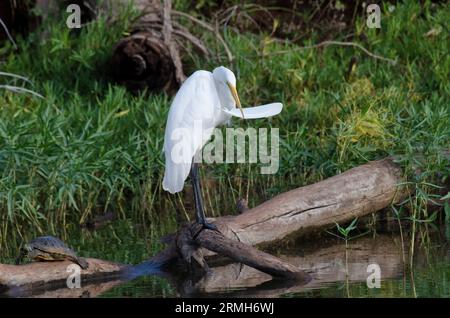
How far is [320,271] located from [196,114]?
4.84 feet

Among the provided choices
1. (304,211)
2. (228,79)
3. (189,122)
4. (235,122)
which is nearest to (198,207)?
(189,122)

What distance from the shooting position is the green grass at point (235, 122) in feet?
28.5

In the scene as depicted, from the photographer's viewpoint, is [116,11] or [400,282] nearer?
[400,282]

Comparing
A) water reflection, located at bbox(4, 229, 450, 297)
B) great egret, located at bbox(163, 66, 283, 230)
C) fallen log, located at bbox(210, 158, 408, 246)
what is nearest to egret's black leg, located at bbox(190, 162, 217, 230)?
great egret, located at bbox(163, 66, 283, 230)

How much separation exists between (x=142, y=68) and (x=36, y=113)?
2.05 metres

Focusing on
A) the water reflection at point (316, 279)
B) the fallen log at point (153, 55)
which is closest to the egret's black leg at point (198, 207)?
the water reflection at point (316, 279)

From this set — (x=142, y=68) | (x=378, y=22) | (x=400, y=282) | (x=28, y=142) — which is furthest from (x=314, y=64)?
(x=400, y=282)

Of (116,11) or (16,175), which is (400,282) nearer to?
(16,175)

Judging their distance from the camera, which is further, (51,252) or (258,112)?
(258,112)

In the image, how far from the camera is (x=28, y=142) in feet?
28.8

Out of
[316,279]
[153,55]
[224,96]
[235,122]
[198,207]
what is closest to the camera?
[316,279]

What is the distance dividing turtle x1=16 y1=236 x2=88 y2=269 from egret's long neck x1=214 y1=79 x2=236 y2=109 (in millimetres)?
1636

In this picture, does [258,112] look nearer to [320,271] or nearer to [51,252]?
[320,271]

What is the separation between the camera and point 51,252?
7109 millimetres
